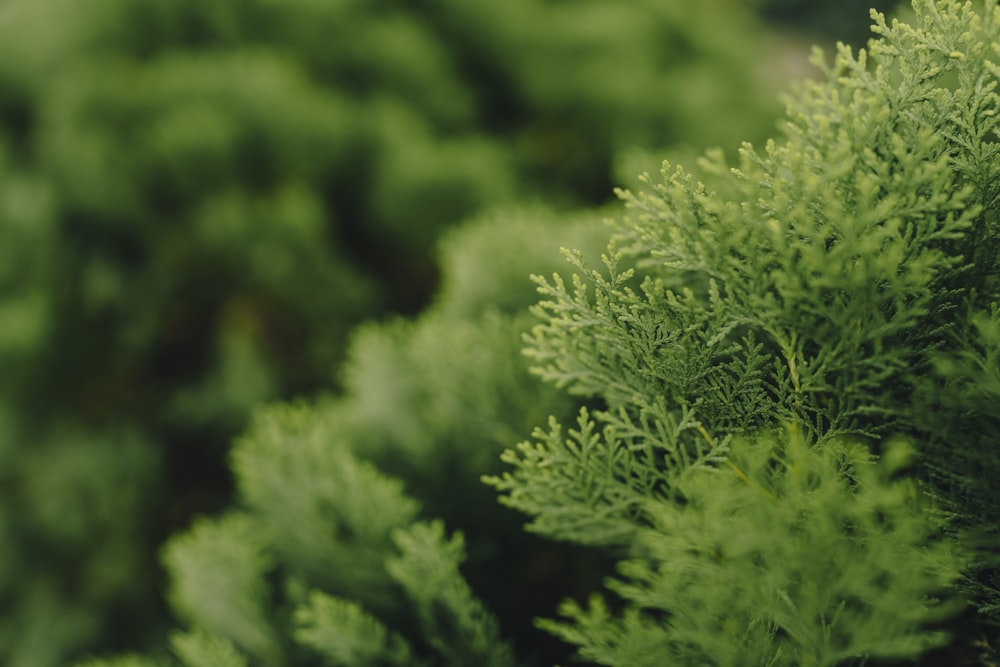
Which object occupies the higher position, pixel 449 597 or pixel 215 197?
pixel 215 197

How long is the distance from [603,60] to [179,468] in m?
3.56

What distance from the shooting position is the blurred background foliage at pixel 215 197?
351 cm

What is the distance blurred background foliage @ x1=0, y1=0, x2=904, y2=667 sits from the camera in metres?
3.51

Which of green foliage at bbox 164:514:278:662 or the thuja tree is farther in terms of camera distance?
green foliage at bbox 164:514:278:662

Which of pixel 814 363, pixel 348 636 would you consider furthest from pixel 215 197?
pixel 814 363

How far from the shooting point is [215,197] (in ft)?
11.8

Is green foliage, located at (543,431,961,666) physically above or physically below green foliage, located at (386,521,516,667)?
above

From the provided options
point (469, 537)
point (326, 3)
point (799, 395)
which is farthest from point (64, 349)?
point (799, 395)

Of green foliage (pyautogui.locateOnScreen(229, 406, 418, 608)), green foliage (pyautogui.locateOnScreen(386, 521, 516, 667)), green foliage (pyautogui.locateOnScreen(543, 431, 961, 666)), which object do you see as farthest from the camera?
green foliage (pyautogui.locateOnScreen(229, 406, 418, 608))

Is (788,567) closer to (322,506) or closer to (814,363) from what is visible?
Answer: (814,363)

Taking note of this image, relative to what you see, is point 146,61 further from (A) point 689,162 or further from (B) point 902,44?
(B) point 902,44

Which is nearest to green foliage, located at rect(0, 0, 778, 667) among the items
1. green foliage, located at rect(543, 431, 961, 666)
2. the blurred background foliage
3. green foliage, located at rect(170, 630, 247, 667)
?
the blurred background foliage

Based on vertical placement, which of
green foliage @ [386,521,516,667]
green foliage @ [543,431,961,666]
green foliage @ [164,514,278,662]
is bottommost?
green foliage @ [164,514,278,662]

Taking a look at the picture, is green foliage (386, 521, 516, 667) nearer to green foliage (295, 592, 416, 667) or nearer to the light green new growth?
green foliage (295, 592, 416, 667)
